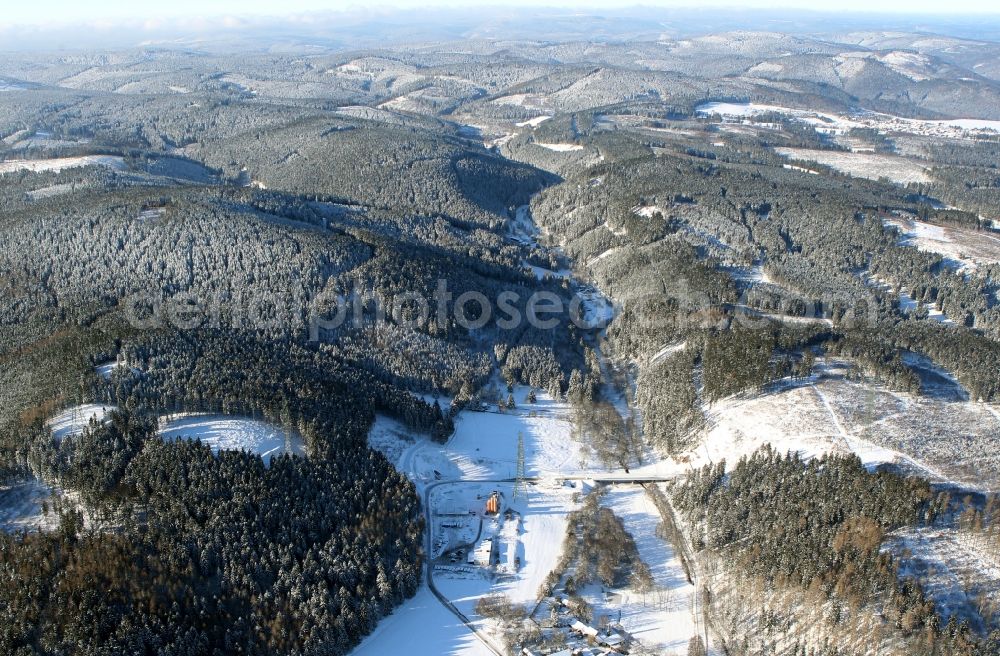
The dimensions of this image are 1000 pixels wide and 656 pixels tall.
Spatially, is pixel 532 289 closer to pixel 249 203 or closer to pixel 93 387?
pixel 249 203

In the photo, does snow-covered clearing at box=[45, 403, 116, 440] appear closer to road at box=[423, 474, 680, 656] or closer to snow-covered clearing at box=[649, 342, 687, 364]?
road at box=[423, 474, 680, 656]

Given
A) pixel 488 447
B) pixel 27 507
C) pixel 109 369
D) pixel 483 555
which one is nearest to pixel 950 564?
pixel 483 555

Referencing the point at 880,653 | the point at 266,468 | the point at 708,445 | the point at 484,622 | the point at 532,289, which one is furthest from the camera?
the point at 532,289

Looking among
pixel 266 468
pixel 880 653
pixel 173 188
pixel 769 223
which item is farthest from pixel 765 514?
pixel 173 188

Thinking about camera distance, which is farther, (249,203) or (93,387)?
(249,203)

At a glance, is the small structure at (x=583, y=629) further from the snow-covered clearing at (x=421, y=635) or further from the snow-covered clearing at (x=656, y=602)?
the snow-covered clearing at (x=421, y=635)

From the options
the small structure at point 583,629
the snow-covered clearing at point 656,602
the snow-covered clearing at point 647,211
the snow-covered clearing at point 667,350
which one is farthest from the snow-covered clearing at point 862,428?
the snow-covered clearing at point 647,211

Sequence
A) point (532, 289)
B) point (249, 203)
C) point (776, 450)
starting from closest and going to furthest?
point (776, 450) < point (532, 289) < point (249, 203)

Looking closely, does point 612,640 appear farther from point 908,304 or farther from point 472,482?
point 908,304
